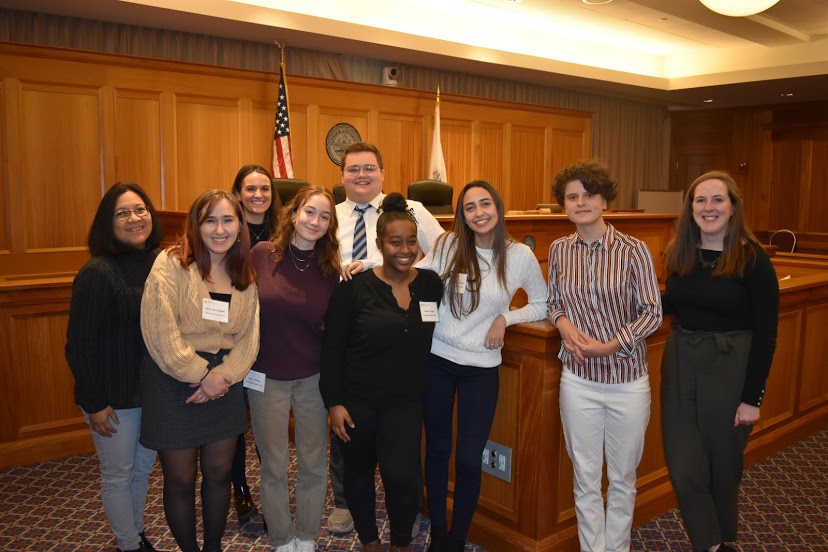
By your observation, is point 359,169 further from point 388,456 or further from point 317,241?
point 388,456

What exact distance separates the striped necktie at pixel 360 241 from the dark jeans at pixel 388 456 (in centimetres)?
71

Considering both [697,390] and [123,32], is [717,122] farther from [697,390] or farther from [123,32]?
[697,390]

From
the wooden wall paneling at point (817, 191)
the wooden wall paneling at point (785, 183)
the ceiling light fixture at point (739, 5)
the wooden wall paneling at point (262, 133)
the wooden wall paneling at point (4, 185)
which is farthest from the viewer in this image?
the wooden wall paneling at point (785, 183)

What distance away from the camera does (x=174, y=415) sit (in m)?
2.27

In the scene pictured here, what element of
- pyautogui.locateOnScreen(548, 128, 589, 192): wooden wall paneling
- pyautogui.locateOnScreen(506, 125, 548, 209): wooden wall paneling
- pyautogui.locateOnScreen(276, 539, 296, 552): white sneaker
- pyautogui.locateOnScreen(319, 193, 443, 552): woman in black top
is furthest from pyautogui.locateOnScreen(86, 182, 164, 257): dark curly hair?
pyautogui.locateOnScreen(548, 128, 589, 192): wooden wall paneling

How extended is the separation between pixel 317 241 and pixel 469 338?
68 cm

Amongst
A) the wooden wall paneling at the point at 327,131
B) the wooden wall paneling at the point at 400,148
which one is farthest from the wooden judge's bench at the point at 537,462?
the wooden wall paneling at the point at 400,148

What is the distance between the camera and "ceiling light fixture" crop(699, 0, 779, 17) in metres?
5.96

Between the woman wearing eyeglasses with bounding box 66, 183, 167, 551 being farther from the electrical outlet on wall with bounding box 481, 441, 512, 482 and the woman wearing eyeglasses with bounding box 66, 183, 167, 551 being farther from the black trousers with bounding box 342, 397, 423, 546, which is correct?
the electrical outlet on wall with bounding box 481, 441, 512, 482

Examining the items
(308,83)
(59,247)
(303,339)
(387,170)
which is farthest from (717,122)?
(303,339)

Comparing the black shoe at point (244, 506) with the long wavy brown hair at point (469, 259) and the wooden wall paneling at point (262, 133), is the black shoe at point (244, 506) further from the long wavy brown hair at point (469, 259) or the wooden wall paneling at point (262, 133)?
the wooden wall paneling at point (262, 133)

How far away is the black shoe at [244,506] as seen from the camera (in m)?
3.14

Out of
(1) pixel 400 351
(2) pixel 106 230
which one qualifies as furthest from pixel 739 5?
(2) pixel 106 230

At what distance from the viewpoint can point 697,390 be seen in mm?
2537
